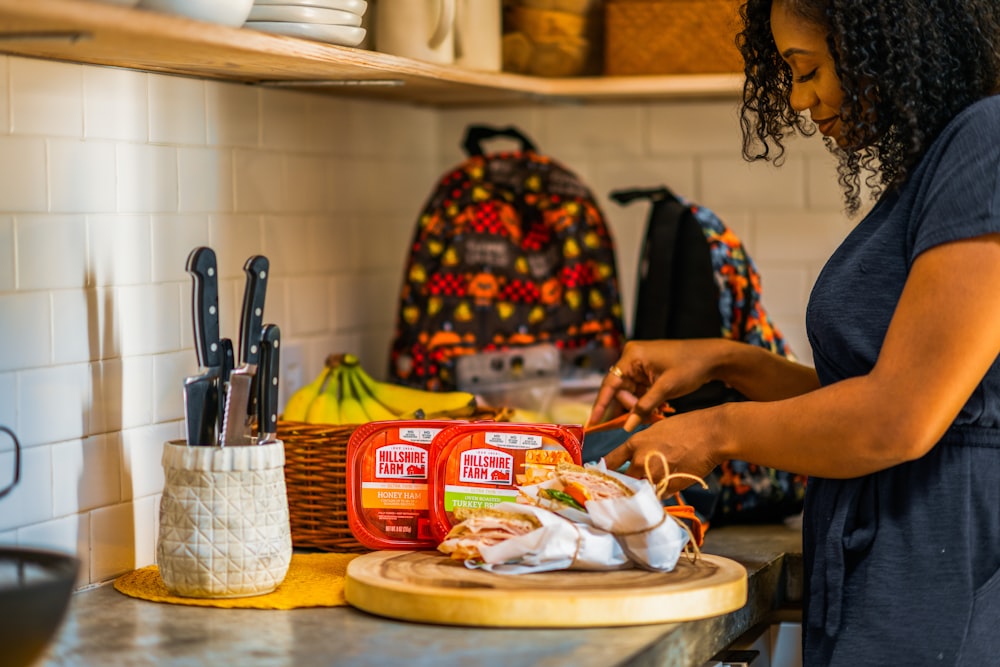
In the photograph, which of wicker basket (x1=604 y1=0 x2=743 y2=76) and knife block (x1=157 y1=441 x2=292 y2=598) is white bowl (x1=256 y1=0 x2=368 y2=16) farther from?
wicker basket (x1=604 y1=0 x2=743 y2=76)

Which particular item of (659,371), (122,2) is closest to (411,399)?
(659,371)

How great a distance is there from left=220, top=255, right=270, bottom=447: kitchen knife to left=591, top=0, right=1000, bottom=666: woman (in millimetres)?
426

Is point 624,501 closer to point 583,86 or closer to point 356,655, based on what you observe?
point 356,655

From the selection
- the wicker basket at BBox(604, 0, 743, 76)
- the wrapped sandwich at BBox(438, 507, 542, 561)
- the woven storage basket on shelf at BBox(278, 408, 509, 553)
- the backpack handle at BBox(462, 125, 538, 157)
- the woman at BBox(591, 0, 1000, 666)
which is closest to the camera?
the woman at BBox(591, 0, 1000, 666)

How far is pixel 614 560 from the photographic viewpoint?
1.40 m

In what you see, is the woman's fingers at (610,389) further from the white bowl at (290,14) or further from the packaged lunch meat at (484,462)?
the white bowl at (290,14)

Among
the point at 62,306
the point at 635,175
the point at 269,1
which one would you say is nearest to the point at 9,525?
the point at 62,306

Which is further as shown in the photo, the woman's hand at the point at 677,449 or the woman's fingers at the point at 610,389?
the woman's fingers at the point at 610,389

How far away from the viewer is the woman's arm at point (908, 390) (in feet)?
4.17

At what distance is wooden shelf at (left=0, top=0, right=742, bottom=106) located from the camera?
1192 mm

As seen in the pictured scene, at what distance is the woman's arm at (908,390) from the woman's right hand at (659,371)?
0.24m

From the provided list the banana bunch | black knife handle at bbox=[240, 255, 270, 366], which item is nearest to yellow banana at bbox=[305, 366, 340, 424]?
the banana bunch

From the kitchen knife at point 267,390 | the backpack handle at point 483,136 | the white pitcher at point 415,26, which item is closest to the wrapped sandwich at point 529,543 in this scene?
the kitchen knife at point 267,390

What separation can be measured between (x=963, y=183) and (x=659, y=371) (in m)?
0.51
